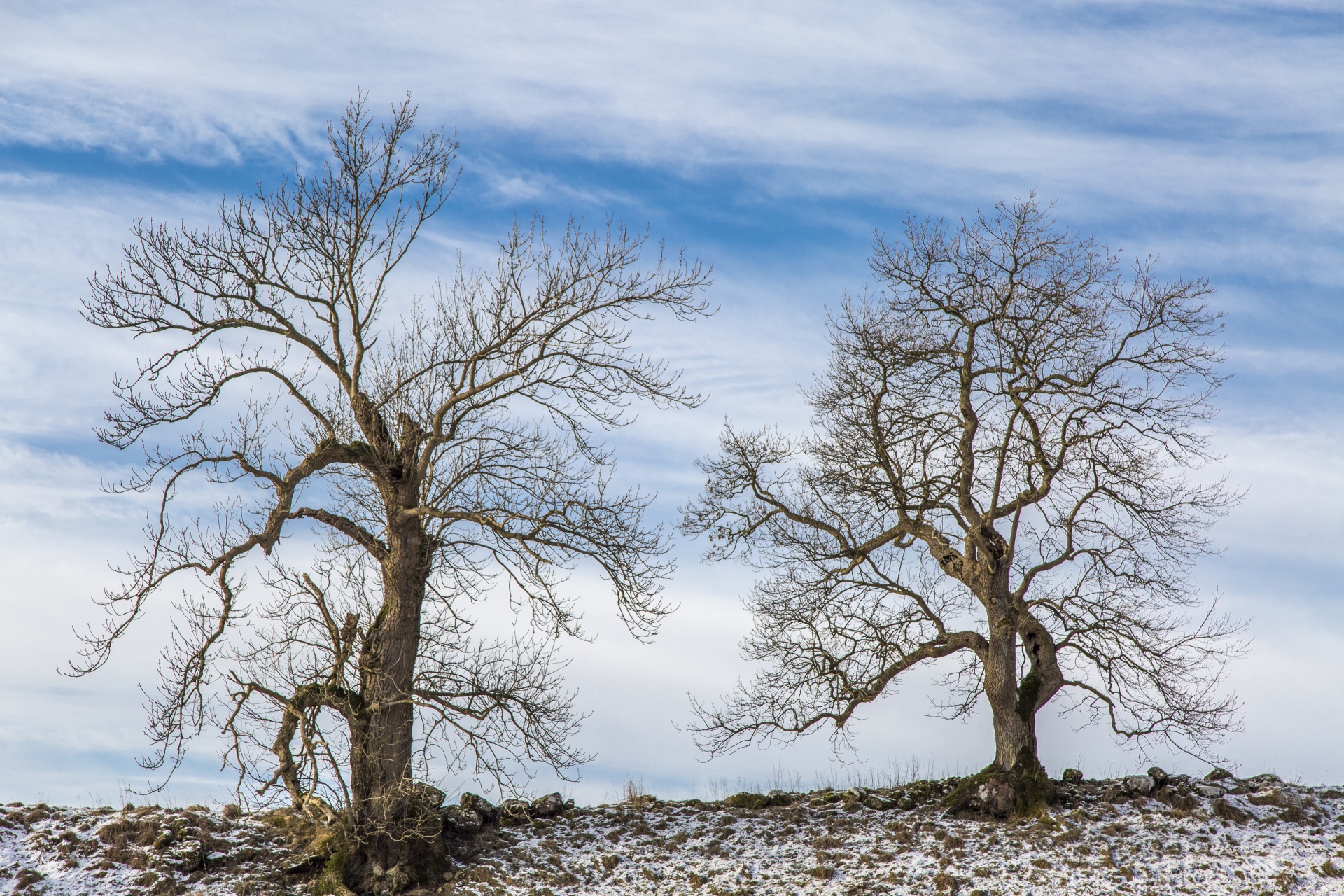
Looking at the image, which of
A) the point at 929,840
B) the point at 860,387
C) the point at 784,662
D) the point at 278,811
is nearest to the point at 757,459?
the point at 860,387

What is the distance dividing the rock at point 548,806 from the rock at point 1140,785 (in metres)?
8.35

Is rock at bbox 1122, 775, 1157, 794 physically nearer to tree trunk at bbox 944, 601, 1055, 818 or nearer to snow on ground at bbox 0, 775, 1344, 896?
snow on ground at bbox 0, 775, 1344, 896

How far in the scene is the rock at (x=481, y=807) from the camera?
15656 millimetres

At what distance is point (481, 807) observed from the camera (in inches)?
618

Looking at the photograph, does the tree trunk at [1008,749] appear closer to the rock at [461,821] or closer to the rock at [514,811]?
the rock at [514,811]

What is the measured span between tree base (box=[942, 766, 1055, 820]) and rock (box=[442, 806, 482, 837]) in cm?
679

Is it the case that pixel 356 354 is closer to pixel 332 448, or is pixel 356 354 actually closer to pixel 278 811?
pixel 332 448

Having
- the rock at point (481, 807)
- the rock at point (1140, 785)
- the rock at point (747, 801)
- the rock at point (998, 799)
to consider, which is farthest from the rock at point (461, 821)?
the rock at point (1140, 785)

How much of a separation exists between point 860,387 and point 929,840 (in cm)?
669

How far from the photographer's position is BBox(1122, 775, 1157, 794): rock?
53.8ft

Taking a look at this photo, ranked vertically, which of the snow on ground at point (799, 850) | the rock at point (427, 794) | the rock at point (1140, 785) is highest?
the rock at point (427, 794)

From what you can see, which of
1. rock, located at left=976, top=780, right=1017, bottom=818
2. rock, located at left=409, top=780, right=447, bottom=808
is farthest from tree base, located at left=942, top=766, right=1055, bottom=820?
rock, located at left=409, top=780, right=447, bottom=808

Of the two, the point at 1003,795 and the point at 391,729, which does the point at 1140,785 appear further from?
the point at 391,729

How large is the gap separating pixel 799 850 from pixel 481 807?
4519 millimetres
